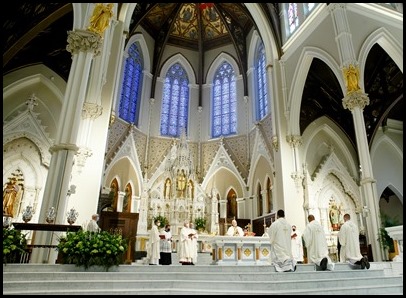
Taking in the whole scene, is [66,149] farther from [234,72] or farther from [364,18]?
[234,72]

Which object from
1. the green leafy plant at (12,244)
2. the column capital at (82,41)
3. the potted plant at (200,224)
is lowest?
the green leafy plant at (12,244)

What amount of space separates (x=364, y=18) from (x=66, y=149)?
12239 mm

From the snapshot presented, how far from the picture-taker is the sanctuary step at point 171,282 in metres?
5.07

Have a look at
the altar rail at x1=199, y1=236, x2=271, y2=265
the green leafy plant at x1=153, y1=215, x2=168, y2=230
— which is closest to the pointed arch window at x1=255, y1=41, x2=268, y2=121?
the green leafy plant at x1=153, y1=215, x2=168, y2=230

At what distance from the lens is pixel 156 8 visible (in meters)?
22.3

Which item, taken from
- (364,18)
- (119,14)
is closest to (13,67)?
(119,14)

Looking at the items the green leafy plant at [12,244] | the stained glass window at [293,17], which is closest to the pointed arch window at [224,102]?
the stained glass window at [293,17]

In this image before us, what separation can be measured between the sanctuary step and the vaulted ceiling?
1041cm

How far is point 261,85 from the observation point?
21250 mm

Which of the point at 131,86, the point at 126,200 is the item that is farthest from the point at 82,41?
the point at 131,86

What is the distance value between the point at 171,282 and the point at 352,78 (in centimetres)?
1027

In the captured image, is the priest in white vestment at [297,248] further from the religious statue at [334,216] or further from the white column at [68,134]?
the white column at [68,134]

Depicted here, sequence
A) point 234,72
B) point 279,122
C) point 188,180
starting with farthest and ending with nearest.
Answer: point 234,72
point 188,180
point 279,122

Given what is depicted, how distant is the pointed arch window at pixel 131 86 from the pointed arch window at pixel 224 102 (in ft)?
18.4
